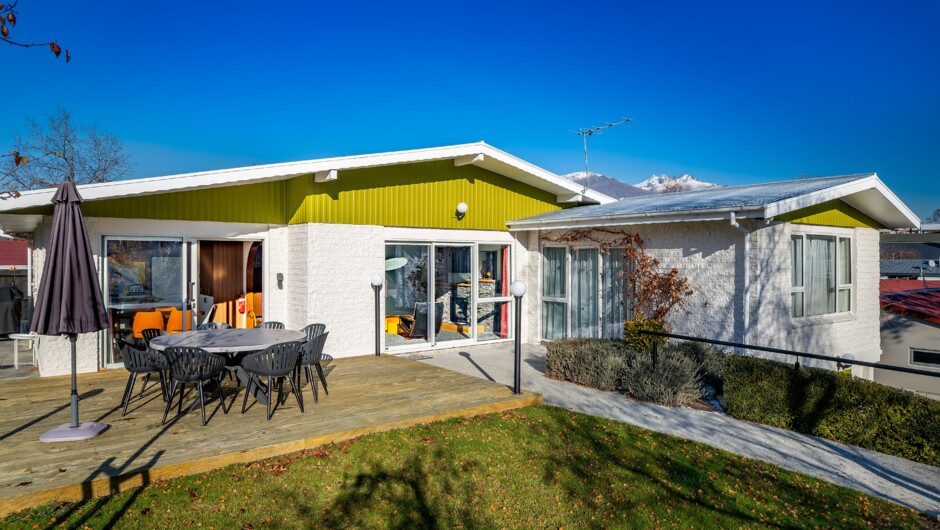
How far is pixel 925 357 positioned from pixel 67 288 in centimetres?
1746

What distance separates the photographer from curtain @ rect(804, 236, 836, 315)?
32.9 feet

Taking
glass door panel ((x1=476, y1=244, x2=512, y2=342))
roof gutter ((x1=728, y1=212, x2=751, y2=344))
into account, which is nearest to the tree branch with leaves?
roof gutter ((x1=728, y1=212, x2=751, y2=344))

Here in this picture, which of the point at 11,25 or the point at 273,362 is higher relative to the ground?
the point at 11,25

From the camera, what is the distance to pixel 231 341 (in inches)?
264

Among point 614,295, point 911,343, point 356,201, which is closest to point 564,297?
point 614,295

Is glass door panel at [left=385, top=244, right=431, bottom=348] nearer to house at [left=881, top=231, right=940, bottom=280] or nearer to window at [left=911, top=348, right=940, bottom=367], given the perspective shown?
house at [left=881, top=231, right=940, bottom=280]

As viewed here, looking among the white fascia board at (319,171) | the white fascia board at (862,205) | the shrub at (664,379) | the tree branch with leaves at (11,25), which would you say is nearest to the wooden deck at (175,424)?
the shrub at (664,379)

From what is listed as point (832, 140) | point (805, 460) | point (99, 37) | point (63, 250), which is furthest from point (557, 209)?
point (832, 140)

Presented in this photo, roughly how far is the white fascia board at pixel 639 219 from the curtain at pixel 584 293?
0.83 metres

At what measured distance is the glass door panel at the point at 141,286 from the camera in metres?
8.63

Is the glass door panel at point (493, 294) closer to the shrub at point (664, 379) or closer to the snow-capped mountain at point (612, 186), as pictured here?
the shrub at point (664, 379)

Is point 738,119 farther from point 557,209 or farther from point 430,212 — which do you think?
point 430,212

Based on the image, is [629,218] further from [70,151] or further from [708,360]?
[70,151]

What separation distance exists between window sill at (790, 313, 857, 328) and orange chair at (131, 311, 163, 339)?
10.9 meters
